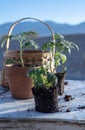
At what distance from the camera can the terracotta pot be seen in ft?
4.26

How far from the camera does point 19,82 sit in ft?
4.29

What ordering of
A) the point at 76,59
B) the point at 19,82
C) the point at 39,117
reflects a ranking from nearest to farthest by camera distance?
the point at 39,117 < the point at 19,82 < the point at 76,59

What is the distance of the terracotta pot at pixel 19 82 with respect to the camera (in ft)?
4.26

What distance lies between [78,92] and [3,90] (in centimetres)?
37

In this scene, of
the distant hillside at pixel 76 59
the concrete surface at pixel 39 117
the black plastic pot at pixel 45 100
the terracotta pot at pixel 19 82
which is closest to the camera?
the concrete surface at pixel 39 117

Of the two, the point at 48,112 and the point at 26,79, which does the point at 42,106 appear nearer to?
the point at 48,112

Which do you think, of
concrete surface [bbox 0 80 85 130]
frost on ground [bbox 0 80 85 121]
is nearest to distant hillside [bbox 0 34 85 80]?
frost on ground [bbox 0 80 85 121]

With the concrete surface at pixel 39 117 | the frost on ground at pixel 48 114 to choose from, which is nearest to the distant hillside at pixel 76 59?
the frost on ground at pixel 48 114

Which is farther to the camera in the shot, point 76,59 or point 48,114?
point 76,59

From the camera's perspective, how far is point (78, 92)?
145 centimetres

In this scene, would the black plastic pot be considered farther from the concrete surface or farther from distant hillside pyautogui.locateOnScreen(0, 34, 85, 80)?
distant hillside pyautogui.locateOnScreen(0, 34, 85, 80)

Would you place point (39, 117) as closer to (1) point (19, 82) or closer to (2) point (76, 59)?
(1) point (19, 82)

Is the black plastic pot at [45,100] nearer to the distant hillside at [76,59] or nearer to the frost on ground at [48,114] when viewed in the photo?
the frost on ground at [48,114]

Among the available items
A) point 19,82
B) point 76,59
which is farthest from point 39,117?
point 76,59
